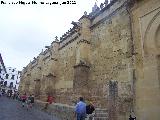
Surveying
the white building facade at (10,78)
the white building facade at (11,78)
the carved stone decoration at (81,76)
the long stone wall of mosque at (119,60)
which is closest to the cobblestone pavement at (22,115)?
the long stone wall of mosque at (119,60)

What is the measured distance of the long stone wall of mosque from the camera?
7686 mm

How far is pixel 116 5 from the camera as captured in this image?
10633mm

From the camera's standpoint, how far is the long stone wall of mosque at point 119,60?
769 cm

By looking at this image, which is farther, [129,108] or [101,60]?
[101,60]

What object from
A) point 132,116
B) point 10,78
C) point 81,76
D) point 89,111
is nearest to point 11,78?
point 10,78

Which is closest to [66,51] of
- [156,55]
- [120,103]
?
[120,103]

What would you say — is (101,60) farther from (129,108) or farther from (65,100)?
(65,100)

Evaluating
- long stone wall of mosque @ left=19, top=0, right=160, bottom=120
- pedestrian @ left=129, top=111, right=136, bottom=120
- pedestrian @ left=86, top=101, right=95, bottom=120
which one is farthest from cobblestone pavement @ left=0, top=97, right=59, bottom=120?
pedestrian @ left=129, top=111, right=136, bottom=120

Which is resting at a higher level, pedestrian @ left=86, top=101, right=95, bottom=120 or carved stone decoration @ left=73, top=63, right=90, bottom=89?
carved stone decoration @ left=73, top=63, right=90, bottom=89

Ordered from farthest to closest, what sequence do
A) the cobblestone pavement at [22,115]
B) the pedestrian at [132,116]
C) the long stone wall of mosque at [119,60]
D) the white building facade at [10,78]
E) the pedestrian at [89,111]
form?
the white building facade at [10,78] < the cobblestone pavement at [22,115] < the pedestrian at [89,111] < the pedestrian at [132,116] < the long stone wall of mosque at [119,60]

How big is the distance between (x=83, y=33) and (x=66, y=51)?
12.7ft

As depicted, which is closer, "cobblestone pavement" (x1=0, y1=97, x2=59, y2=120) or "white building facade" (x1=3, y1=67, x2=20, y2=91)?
"cobblestone pavement" (x1=0, y1=97, x2=59, y2=120)

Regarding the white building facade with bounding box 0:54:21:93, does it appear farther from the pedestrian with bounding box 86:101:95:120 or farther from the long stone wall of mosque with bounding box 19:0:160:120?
the pedestrian with bounding box 86:101:95:120

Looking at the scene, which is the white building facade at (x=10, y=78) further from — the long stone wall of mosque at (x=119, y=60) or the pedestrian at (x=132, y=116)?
the pedestrian at (x=132, y=116)
